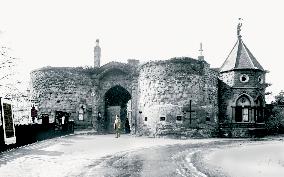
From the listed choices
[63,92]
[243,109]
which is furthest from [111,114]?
[243,109]

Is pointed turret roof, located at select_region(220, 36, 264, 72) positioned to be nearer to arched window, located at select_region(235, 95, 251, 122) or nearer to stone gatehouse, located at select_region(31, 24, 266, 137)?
stone gatehouse, located at select_region(31, 24, 266, 137)

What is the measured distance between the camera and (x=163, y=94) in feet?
84.5

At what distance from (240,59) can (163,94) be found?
848cm

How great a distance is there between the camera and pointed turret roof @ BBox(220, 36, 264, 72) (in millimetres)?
29303

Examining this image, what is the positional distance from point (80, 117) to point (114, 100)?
396cm

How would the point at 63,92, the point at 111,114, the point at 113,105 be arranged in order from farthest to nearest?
the point at 113,105 < the point at 111,114 < the point at 63,92

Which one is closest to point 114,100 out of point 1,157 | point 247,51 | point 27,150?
point 247,51

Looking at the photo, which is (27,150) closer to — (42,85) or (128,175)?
(128,175)

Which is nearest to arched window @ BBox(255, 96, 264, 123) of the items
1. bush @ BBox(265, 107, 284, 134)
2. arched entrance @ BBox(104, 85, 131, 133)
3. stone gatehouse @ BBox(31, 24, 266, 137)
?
stone gatehouse @ BBox(31, 24, 266, 137)

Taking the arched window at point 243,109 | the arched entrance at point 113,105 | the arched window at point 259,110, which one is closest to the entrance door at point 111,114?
the arched entrance at point 113,105

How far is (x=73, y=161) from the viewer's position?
12.1 metres

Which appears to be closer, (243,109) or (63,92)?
(243,109)

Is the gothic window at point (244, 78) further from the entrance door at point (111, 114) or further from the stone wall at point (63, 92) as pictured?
the stone wall at point (63, 92)

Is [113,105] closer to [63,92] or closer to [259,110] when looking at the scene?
[63,92]
